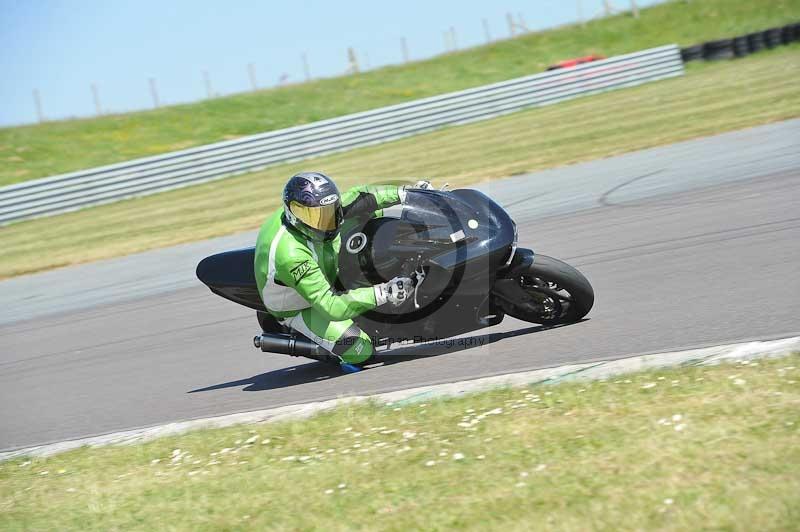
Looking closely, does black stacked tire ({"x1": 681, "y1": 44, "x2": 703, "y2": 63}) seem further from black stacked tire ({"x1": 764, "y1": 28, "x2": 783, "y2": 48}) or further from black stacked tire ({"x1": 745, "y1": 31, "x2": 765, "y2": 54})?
black stacked tire ({"x1": 764, "y1": 28, "x2": 783, "y2": 48})

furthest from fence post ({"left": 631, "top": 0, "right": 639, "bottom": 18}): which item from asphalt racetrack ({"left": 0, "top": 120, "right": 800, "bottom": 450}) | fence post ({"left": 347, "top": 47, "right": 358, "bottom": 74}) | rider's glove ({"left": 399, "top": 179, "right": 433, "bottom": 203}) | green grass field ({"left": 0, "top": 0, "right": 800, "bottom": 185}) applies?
rider's glove ({"left": 399, "top": 179, "right": 433, "bottom": 203})

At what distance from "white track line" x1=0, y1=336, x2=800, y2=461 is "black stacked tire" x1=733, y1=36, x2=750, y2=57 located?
2988 cm

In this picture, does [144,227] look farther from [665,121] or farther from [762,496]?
[762,496]

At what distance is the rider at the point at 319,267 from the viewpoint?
6191 millimetres

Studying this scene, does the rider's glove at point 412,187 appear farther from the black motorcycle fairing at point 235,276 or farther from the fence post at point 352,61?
the fence post at point 352,61

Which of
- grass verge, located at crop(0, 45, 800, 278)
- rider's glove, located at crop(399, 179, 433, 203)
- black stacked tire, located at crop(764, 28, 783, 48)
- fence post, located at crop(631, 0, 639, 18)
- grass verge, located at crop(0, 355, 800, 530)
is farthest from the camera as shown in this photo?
fence post, located at crop(631, 0, 639, 18)

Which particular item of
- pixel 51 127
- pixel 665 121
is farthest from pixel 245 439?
pixel 51 127

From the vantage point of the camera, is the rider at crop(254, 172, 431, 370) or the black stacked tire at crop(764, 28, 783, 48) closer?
the rider at crop(254, 172, 431, 370)

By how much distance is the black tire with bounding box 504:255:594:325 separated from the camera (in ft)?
20.5

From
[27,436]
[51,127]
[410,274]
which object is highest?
[51,127]

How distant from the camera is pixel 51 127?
34094 millimetres

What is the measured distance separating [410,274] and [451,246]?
33 cm

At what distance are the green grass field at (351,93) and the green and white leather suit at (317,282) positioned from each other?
24.3 metres

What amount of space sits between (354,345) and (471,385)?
4.11 feet
